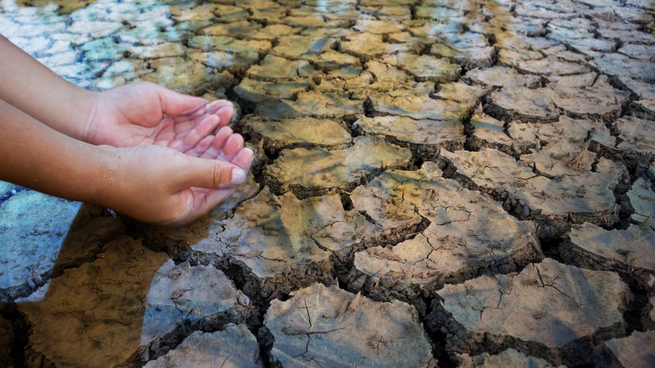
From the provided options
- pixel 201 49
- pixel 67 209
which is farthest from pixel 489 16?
pixel 67 209

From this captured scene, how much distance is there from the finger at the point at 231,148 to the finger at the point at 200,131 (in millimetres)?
117

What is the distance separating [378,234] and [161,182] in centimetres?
69

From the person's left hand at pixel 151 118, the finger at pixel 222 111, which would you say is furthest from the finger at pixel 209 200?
the finger at pixel 222 111

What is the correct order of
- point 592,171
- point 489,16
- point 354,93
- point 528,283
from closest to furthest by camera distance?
point 528,283, point 592,171, point 354,93, point 489,16

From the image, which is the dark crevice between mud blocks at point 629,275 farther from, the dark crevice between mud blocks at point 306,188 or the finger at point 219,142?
the finger at point 219,142

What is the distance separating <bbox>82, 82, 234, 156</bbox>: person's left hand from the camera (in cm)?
135

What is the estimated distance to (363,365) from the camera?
904 millimetres

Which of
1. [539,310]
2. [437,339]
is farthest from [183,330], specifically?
[539,310]

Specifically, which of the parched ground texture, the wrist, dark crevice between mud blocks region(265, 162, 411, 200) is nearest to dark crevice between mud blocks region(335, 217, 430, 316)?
the parched ground texture

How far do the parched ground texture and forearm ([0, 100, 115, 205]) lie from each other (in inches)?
10.0

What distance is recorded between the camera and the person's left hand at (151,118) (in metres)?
1.35

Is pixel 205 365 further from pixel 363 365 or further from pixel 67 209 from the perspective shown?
pixel 67 209

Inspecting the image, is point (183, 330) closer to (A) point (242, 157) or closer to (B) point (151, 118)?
(A) point (242, 157)

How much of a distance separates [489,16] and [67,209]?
3111 millimetres
